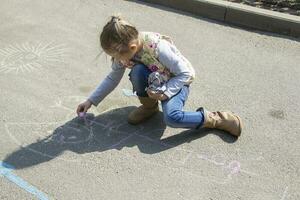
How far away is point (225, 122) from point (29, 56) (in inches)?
76.0

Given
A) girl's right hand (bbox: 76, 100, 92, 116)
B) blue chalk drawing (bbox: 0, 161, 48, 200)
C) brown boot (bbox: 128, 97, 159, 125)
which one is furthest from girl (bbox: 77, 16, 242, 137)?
blue chalk drawing (bbox: 0, 161, 48, 200)

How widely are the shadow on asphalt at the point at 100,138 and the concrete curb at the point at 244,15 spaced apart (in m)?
1.69

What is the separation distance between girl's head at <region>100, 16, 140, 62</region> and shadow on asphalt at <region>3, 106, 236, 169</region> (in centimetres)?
55

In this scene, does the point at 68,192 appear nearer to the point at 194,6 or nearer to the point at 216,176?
the point at 216,176

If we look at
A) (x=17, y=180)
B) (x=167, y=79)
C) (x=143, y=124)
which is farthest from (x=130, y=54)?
(x=17, y=180)

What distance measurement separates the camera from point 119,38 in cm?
288

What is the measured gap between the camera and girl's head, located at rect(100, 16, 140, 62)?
287cm

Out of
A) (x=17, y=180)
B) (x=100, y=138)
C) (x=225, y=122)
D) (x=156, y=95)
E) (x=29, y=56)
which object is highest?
(x=156, y=95)

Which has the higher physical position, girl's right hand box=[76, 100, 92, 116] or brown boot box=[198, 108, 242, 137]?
brown boot box=[198, 108, 242, 137]

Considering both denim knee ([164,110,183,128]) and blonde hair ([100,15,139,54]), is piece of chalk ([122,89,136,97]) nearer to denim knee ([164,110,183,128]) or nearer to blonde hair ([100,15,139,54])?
denim knee ([164,110,183,128])

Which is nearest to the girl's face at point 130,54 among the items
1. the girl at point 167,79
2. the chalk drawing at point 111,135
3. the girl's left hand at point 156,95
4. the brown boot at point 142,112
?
the girl at point 167,79

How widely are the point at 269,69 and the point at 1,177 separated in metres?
2.23

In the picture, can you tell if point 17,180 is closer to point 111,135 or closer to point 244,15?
point 111,135

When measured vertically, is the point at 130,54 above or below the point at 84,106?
above
